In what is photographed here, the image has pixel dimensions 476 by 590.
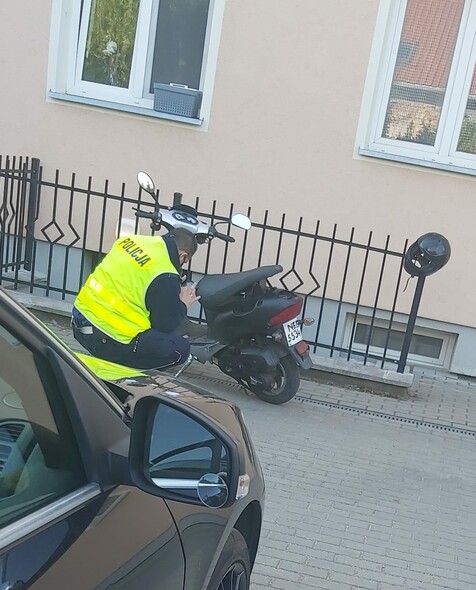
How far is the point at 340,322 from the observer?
7613mm

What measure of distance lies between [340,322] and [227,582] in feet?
17.3

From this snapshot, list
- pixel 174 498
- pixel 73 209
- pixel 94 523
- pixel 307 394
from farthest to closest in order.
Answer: pixel 73 209 → pixel 307 394 → pixel 174 498 → pixel 94 523

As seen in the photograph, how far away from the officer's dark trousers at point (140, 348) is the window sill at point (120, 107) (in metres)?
2.98

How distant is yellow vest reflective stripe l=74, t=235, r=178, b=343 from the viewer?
4922 millimetres

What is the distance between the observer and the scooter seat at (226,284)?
5.63 m

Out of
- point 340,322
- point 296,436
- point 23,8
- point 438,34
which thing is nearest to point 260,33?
point 438,34

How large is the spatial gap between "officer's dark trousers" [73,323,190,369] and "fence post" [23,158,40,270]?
271cm

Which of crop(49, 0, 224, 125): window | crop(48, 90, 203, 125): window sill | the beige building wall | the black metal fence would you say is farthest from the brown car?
crop(49, 0, 224, 125): window

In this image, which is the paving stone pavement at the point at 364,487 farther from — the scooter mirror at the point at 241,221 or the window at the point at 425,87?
the window at the point at 425,87

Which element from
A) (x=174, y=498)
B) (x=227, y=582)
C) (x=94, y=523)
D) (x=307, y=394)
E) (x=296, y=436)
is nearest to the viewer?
(x=94, y=523)

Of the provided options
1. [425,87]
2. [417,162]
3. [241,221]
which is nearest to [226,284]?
[241,221]

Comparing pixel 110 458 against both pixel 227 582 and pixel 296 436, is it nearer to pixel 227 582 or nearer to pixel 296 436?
pixel 227 582

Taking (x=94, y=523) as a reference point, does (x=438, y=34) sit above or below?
above

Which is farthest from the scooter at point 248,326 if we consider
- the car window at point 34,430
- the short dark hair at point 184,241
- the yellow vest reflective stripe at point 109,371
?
the car window at point 34,430
